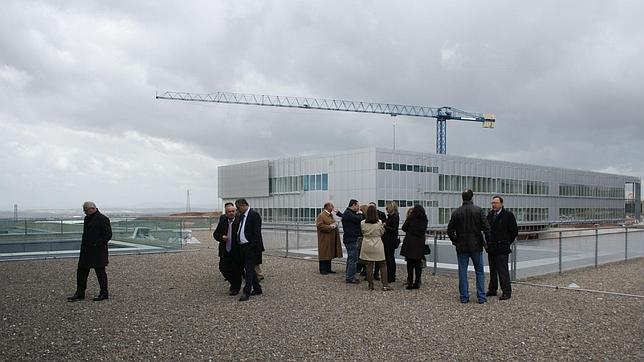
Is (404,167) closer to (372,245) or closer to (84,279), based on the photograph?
(372,245)

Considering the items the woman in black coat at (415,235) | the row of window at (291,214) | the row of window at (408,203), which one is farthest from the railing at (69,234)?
the row of window at (291,214)

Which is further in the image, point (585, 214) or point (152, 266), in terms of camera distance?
point (585, 214)

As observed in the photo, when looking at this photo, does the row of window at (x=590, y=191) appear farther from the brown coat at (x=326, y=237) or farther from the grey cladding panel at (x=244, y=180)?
the brown coat at (x=326, y=237)

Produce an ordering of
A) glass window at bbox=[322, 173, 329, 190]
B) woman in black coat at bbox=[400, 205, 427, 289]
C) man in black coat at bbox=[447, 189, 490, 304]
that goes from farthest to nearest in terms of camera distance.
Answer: glass window at bbox=[322, 173, 329, 190] < woman in black coat at bbox=[400, 205, 427, 289] < man in black coat at bbox=[447, 189, 490, 304]

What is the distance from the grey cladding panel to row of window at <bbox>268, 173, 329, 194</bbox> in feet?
3.76

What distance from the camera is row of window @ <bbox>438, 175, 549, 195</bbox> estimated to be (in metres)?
49.3

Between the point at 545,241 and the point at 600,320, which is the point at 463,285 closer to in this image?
the point at 600,320

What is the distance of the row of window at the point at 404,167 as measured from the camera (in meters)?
44.0

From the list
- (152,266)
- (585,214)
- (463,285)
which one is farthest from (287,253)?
(585,214)

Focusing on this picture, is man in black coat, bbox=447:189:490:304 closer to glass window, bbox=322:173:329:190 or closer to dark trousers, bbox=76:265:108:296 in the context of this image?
dark trousers, bbox=76:265:108:296

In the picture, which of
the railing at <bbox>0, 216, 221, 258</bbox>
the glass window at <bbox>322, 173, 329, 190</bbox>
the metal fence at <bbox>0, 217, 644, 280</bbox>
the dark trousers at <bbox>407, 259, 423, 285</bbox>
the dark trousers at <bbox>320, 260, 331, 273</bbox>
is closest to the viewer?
the dark trousers at <bbox>407, 259, 423, 285</bbox>

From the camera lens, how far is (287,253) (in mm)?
16672

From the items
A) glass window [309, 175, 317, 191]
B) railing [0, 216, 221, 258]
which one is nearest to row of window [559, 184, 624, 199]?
glass window [309, 175, 317, 191]

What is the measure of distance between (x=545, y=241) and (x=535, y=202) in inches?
2063
